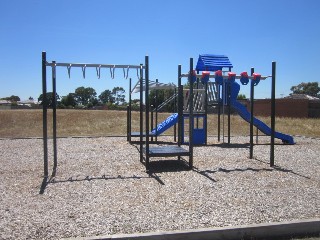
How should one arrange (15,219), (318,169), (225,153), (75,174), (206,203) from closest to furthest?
1. (15,219)
2. (206,203)
3. (75,174)
4. (318,169)
5. (225,153)

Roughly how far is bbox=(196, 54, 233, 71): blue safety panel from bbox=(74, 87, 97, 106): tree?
293 feet

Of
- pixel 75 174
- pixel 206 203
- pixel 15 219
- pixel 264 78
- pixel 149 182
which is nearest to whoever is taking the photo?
pixel 15 219

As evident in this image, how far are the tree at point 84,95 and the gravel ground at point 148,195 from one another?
95.2 metres

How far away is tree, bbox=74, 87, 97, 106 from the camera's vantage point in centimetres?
10262

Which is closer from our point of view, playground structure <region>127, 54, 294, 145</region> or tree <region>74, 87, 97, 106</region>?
playground structure <region>127, 54, 294, 145</region>

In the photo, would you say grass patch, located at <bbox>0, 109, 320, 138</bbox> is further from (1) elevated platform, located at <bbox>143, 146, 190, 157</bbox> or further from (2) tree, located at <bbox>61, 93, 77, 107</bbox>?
(2) tree, located at <bbox>61, 93, 77, 107</bbox>

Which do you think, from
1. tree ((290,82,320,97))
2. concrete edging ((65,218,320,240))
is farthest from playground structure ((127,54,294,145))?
tree ((290,82,320,97))

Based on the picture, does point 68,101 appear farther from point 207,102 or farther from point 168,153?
point 168,153

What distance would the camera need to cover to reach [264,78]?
31.3 feet

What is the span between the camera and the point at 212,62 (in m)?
→ 14.6

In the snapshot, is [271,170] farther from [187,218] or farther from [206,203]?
[187,218]

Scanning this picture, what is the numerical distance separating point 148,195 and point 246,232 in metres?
2.05

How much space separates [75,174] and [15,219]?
2916 millimetres

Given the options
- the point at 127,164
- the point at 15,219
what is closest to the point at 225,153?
the point at 127,164
